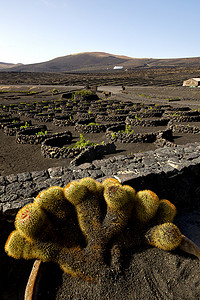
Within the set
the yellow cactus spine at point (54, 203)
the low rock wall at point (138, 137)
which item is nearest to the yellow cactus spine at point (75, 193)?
the yellow cactus spine at point (54, 203)

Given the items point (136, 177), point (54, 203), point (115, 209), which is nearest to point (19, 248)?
point (54, 203)

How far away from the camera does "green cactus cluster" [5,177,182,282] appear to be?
141 inches

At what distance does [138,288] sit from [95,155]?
7956 mm

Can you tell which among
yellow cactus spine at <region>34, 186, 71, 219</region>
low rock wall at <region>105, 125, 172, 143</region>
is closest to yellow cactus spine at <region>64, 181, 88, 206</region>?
yellow cactus spine at <region>34, 186, 71, 219</region>

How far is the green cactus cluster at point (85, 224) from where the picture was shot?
358cm

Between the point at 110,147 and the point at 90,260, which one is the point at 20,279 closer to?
the point at 90,260

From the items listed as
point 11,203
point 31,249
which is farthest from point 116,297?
point 11,203

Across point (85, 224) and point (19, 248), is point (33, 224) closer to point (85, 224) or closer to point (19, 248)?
point (19, 248)

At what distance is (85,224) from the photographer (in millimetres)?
3883

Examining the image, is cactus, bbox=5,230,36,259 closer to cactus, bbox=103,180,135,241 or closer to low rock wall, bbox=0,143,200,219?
low rock wall, bbox=0,143,200,219

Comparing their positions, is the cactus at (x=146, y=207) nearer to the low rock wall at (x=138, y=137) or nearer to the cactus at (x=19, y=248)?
the cactus at (x=19, y=248)

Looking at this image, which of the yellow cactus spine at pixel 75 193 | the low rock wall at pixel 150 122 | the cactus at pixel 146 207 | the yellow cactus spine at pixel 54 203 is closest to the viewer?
the yellow cactus spine at pixel 54 203

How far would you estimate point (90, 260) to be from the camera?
3.58 metres

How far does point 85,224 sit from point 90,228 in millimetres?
113
